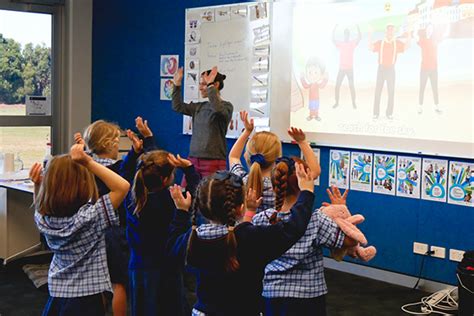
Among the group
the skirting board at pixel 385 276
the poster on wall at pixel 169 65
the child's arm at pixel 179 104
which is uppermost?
the poster on wall at pixel 169 65

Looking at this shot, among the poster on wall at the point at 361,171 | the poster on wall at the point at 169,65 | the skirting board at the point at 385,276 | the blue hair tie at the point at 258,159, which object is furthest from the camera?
the poster on wall at the point at 169,65

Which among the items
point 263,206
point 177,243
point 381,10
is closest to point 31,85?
point 381,10

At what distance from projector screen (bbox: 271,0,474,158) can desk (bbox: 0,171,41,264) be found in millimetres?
2030

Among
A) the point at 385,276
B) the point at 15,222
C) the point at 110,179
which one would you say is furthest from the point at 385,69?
the point at 15,222

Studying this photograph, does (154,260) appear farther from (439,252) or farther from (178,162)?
(439,252)

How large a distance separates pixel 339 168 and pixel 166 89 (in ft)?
6.81

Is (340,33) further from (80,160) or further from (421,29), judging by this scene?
(80,160)

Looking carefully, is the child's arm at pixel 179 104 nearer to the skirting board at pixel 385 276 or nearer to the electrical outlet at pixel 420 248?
the skirting board at pixel 385 276

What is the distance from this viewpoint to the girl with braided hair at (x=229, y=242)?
2172 millimetres

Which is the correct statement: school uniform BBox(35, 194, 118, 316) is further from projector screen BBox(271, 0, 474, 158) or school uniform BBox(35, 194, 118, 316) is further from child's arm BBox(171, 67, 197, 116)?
projector screen BBox(271, 0, 474, 158)

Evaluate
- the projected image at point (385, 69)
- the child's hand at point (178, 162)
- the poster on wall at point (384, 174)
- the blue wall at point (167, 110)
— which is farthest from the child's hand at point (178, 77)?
the child's hand at point (178, 162)

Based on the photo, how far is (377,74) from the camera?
4.61m

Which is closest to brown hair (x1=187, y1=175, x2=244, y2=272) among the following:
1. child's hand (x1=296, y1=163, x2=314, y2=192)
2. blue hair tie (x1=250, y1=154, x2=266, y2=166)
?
child's hand (x1=296, y1=163, x2=314, y2=192)

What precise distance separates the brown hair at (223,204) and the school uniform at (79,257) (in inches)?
19.0
